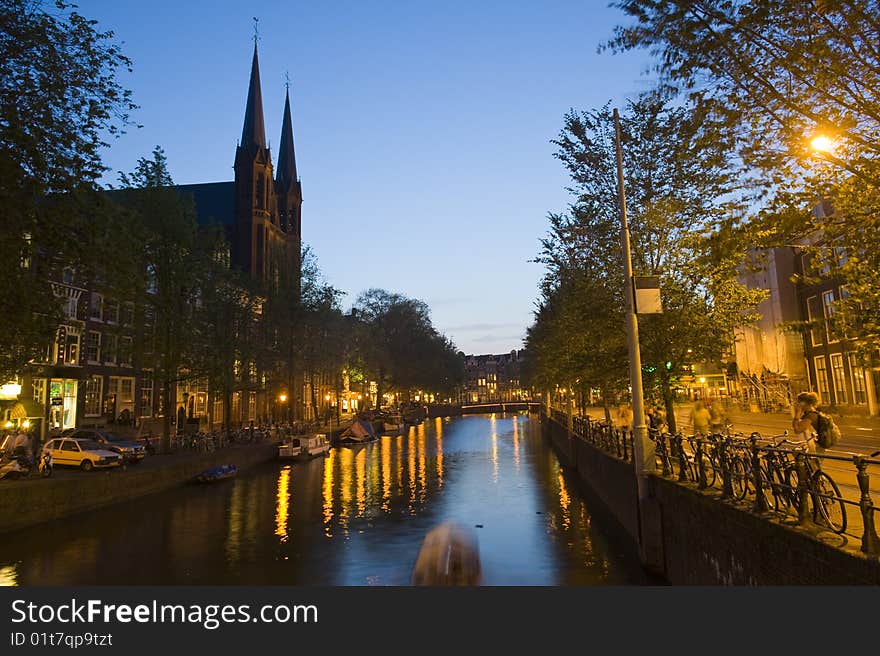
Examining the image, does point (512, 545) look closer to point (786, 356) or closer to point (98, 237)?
point (98, 237)

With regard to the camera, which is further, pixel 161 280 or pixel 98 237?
pixel 161 280

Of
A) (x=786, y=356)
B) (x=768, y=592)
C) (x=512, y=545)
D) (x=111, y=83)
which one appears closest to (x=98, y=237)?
(x=111, y=83)

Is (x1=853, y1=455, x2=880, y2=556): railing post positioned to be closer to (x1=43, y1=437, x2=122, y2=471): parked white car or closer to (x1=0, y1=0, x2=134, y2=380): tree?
(x1=0, y1=0, x2=134, y2=380): tree

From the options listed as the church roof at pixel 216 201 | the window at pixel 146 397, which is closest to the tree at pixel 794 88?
the window at pixel 146 397

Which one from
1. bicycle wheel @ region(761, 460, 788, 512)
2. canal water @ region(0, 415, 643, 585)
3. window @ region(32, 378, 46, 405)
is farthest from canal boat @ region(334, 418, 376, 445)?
bicycle wheel @ region(761, 460, 788, 512)

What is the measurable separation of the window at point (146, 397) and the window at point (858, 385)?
55266mm

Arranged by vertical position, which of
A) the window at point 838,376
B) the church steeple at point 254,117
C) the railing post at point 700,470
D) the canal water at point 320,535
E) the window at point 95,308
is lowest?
the canal water at point 320,535

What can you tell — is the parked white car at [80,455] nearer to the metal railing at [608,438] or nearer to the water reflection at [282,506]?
the water reflection at [282,506]

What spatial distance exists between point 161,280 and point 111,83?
64.1ft

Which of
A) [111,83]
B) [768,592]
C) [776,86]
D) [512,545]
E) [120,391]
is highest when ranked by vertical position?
[111,83]

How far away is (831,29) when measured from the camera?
8891 millimetres

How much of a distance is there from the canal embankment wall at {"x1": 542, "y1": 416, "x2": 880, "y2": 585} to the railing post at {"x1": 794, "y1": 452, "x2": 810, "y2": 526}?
214mm

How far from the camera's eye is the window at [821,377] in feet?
164

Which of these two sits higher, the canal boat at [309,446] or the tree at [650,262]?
the tree at [650,262]
